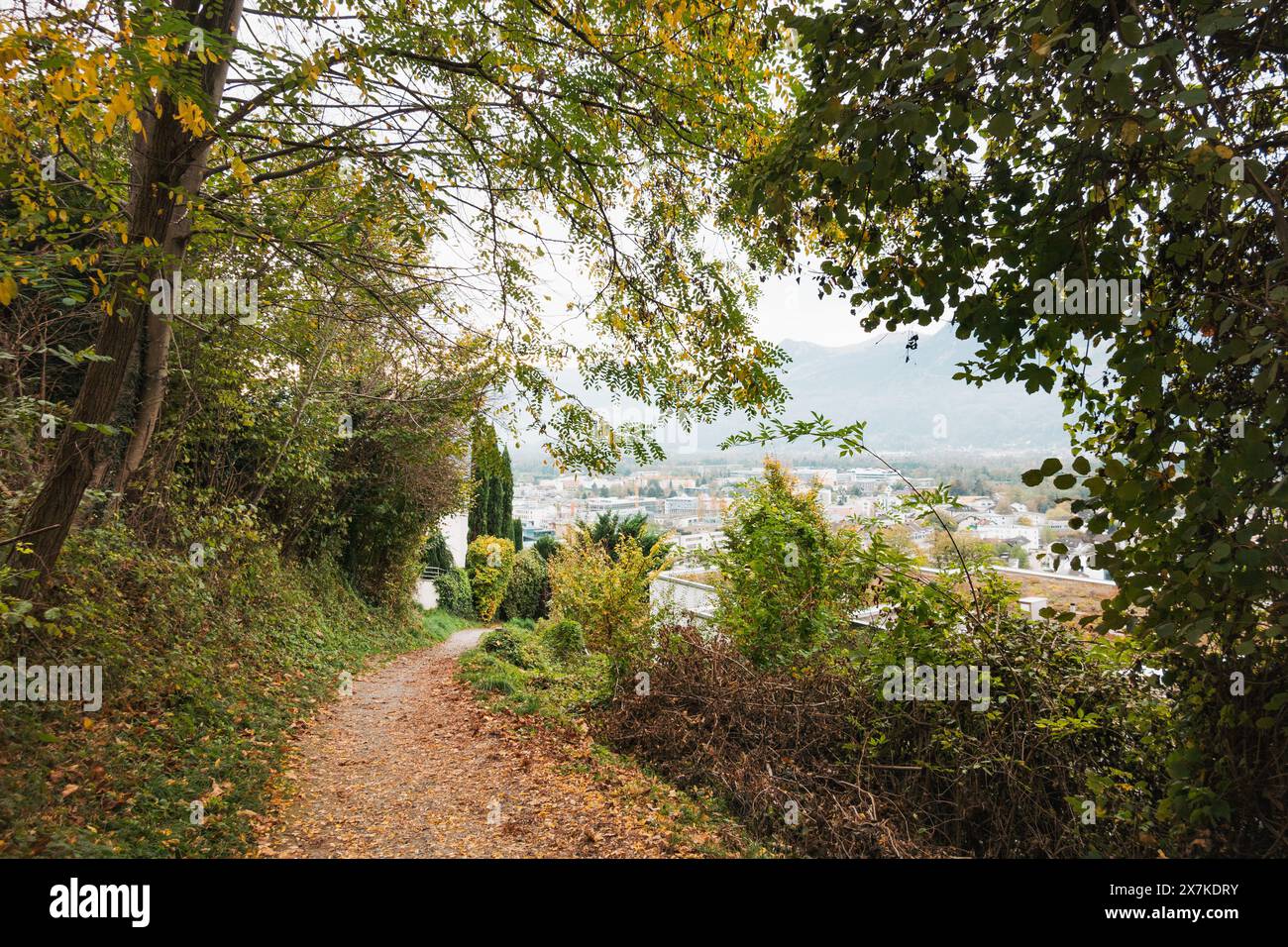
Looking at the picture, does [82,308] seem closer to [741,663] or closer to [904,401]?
[741,663]

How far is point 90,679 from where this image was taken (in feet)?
14.8

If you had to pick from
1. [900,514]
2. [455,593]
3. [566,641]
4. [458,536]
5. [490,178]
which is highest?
[490,178]

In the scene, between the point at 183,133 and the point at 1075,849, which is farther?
the point at 183,133

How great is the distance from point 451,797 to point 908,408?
5.70m

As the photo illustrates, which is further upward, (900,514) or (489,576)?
(900,514)

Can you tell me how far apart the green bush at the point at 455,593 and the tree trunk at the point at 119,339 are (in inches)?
632

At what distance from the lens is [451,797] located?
471 cm

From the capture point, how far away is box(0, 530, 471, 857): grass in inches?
134

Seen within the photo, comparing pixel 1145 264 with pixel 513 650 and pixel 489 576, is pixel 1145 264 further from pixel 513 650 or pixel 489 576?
pixel 489 576

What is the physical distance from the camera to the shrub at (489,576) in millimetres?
20641

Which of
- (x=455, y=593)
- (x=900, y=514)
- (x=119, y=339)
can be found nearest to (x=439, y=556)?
(x=455, y=593)

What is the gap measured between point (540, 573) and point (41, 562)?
57.2 ft

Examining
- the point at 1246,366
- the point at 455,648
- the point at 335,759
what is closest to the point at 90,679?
the point at 335,759

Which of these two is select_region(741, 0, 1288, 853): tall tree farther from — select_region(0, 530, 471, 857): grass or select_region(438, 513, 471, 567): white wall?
select_region(438, 513, 471, 567): white wall
